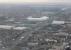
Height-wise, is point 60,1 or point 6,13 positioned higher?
point 60,1

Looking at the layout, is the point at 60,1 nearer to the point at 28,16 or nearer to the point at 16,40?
the point at 28,16

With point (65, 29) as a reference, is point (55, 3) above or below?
above

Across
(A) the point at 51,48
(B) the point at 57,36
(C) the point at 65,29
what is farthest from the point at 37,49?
(C) the point at 65,29

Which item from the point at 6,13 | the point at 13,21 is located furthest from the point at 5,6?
the point at 13,21

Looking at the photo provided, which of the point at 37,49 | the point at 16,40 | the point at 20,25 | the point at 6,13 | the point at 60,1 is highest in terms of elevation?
the point at 60,1

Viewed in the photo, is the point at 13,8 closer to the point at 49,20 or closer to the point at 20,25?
the point at 20,25

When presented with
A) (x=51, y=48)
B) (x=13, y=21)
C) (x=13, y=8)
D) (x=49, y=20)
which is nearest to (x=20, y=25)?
(x=13, y=21)

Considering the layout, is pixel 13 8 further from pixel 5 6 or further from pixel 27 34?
pixel 27 34
